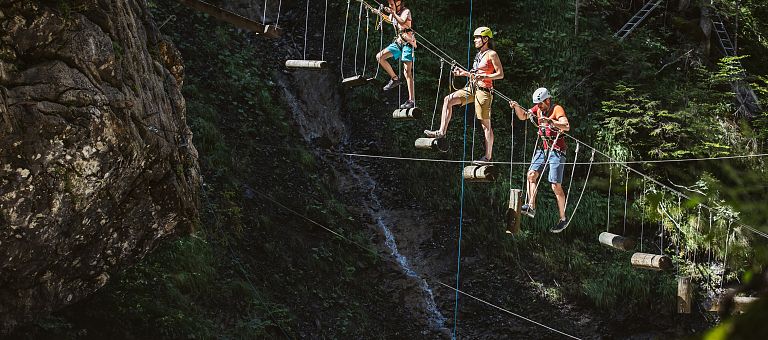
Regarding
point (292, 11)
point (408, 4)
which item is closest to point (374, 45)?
point (408, 4)

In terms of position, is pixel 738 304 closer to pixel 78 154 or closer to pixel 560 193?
pixel 78 154

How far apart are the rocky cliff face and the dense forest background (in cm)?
203

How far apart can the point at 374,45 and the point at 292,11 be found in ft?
9.63

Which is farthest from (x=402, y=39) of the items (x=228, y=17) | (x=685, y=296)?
(x=685, y=296)

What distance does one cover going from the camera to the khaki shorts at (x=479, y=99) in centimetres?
1154

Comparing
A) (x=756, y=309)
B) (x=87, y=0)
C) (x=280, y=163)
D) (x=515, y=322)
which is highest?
(x=87, y=0)

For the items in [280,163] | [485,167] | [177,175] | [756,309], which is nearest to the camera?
[756,309]

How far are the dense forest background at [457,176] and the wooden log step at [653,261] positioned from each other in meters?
1.57

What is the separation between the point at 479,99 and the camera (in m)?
11.6

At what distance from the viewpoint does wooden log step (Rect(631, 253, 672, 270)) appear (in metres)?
11.8

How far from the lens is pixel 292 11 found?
74.1 feet

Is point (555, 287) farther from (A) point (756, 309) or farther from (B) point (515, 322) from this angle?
(A) point (756, 309)

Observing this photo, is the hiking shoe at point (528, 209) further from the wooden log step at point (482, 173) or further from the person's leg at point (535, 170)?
the wooden log step at point (482, 173)

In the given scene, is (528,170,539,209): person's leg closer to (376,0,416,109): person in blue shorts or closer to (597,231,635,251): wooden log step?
(597,231,635,251): wooden log step
